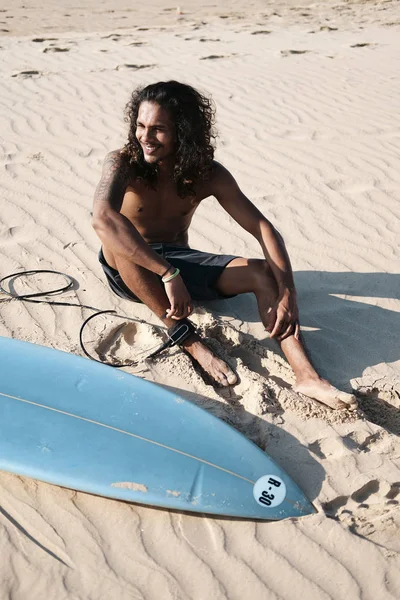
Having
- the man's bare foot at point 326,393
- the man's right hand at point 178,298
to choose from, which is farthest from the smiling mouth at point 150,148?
the man's bare foot at point 326,393

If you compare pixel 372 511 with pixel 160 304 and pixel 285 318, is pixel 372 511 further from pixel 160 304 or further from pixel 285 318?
pixel 160 304

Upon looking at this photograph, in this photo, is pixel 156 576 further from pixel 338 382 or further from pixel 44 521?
pixel 338 382

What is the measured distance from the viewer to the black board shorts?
3.68 metres

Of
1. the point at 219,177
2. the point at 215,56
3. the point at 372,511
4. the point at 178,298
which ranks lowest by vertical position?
the point at 372,511

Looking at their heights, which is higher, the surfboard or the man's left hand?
the man's left hand

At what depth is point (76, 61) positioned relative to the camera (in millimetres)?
8875

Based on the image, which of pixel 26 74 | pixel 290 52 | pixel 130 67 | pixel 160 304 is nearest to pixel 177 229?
pixel 160 304

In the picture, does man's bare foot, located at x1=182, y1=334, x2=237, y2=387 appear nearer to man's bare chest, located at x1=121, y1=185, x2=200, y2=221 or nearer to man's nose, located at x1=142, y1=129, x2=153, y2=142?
man's bare chest, located at x1=121, y1=185, x2=200, y2=221

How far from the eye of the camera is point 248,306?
4.04 meters

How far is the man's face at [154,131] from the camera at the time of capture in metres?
3.42

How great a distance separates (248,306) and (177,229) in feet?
2.03

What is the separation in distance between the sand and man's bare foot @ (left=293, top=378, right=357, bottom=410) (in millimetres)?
54

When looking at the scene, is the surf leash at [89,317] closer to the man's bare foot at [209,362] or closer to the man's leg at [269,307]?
the man's bare foot at [209,362]

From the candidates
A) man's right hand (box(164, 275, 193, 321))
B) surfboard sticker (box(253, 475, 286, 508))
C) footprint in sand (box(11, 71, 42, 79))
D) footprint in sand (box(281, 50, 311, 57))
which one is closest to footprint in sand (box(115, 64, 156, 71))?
footprint in sand (box(11, 71, 42, 79))
